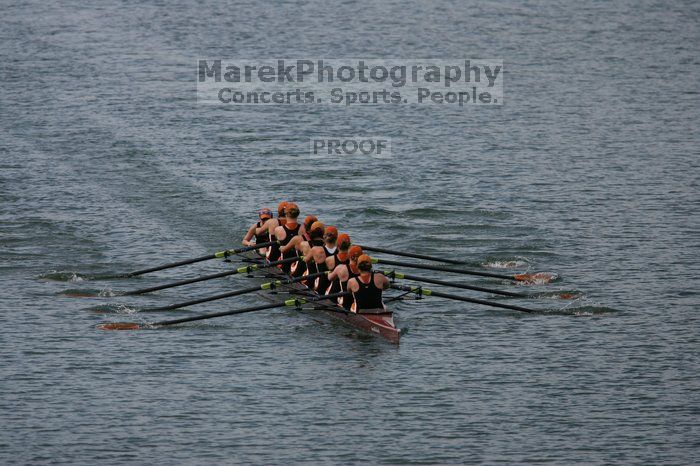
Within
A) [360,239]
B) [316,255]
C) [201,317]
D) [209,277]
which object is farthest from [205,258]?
[360,239]

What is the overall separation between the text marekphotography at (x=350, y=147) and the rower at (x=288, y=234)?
19557 millimetres

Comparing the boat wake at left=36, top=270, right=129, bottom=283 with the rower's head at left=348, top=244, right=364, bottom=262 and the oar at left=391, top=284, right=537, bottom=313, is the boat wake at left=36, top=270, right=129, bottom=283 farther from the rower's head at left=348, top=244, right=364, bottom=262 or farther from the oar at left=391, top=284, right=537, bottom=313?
the oar at left=391, top=284, right=537, bottom=313

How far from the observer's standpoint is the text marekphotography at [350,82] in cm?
7269

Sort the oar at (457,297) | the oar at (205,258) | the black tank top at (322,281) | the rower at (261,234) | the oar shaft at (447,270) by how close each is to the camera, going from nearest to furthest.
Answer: the oar at (457,297), the black tank top at (322,281), the oar shaft at (447,270), the oar at (205,258), the rower at (261,234)

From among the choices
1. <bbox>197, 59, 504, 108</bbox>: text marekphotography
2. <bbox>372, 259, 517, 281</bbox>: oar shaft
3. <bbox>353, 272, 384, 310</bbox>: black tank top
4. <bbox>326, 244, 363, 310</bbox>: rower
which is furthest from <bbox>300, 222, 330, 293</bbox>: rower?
<bbox>197, 59, 504, 108</bbox>: text marekphotography

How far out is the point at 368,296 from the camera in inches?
1443

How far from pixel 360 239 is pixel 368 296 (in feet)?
33.4

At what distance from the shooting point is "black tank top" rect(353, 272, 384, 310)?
120 feet

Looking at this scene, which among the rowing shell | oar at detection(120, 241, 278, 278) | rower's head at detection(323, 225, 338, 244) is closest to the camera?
the rowing shell

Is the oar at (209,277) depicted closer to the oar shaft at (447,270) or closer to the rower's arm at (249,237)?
the rower's arm at (249,237)

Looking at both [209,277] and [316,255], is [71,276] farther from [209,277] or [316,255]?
[316,255]

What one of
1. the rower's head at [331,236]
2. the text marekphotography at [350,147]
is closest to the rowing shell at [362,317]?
the rower's head at [331,236]

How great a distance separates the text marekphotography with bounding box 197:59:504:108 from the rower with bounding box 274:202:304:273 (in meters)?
30.8

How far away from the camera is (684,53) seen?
8144 cm
